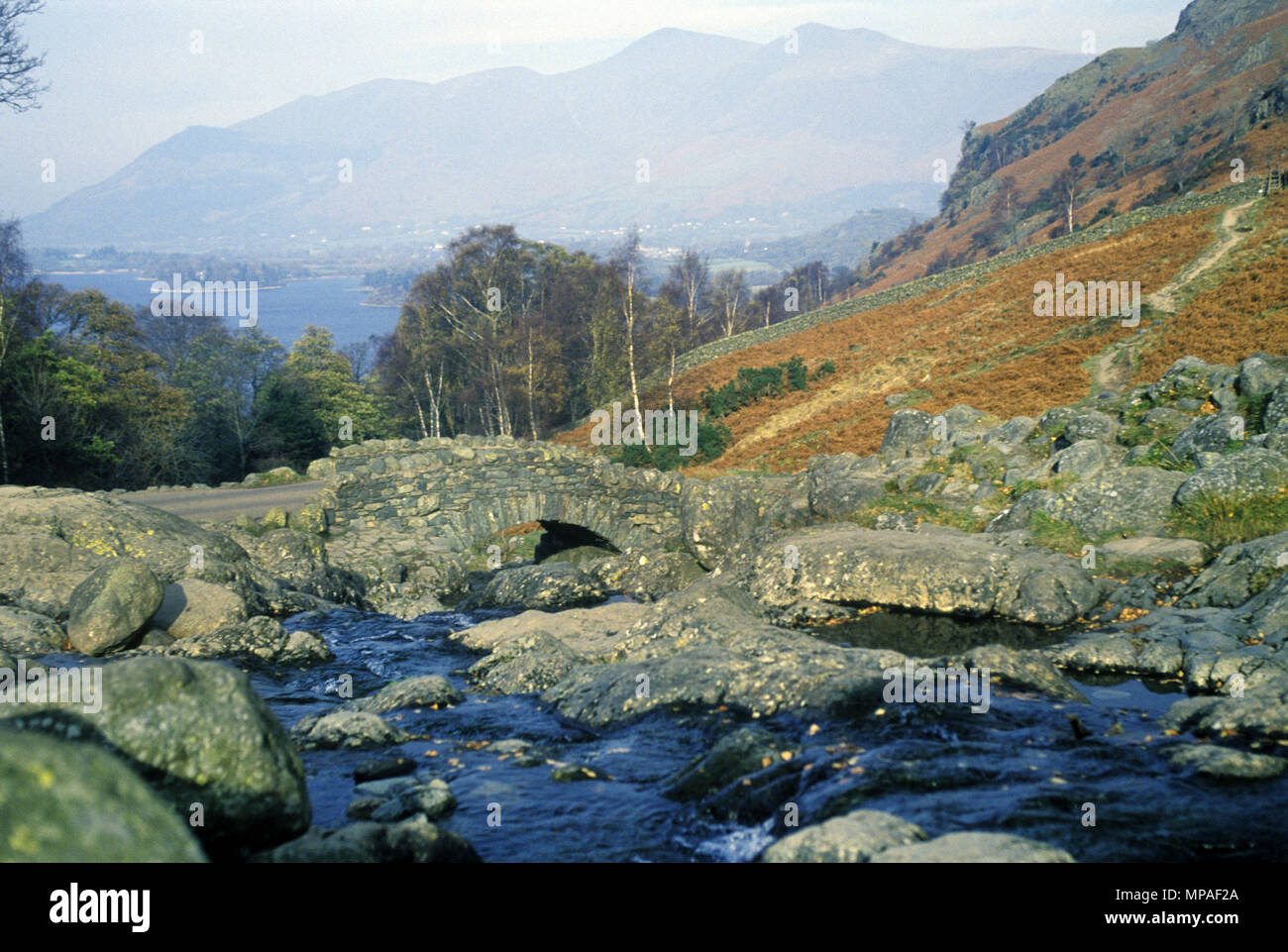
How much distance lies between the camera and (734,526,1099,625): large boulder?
13391mm

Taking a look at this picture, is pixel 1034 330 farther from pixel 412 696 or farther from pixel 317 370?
pixel 317 370

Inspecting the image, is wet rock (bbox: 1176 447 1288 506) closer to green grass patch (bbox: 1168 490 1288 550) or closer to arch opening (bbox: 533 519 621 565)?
green grass patch (bbox: 1168 490 1288 550)

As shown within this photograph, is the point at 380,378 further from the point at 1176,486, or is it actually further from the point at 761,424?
the point at 1176,486

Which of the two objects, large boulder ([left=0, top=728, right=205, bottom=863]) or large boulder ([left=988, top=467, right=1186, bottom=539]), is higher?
large boulder ([left=0, top=728, right=205, bottom=863])

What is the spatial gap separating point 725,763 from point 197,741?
4.05m

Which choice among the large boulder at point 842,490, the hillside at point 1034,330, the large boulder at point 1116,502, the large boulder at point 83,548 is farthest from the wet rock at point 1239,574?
the large boulder at point 83,548

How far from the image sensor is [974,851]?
518 cm

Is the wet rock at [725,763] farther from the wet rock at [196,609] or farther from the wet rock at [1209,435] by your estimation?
the wet rock at [1209,435]

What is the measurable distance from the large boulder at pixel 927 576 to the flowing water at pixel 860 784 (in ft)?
11.7

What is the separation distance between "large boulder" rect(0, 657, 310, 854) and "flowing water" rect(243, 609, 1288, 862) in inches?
40.5

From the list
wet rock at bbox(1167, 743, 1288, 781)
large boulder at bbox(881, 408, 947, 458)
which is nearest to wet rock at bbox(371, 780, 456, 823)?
wet rock at bbox(1167, 743, 1288, 781)
